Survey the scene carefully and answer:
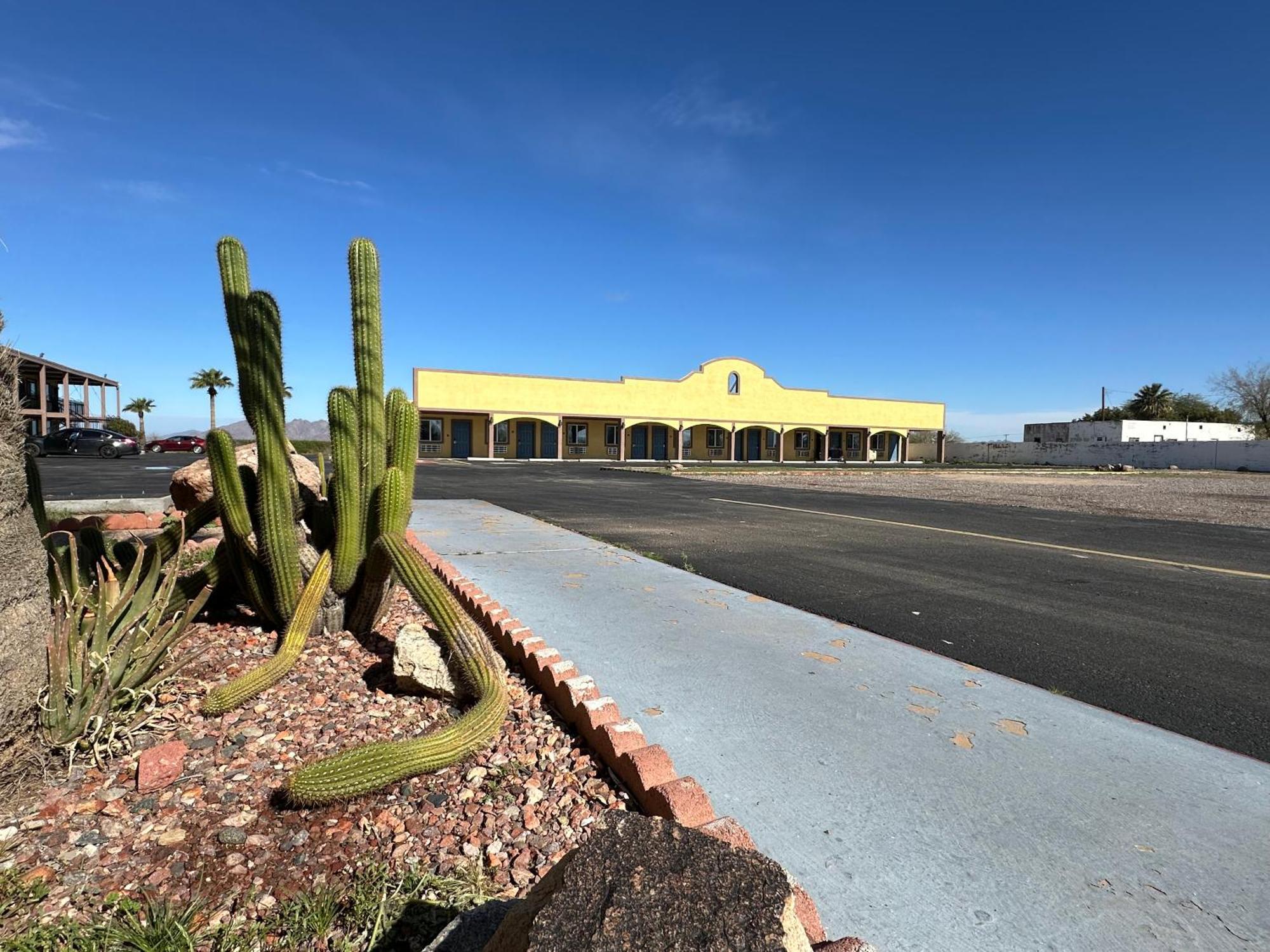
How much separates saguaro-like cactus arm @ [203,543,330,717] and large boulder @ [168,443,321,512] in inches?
49.6

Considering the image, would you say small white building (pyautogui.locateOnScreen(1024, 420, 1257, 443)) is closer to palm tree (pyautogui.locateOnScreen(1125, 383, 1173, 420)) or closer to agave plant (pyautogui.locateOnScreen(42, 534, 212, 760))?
palm tree (pyautogui.locateOnScreen(1125, 383, 1173, 420))

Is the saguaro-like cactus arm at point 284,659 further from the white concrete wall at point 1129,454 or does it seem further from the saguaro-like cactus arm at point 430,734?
the white concrete wall at point 1129,454

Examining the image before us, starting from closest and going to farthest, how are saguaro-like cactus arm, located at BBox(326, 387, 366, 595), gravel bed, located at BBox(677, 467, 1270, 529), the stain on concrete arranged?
1. the stain on concrete
2. saguaro-like cactus arm, located at BBox(326, 387, 366, 595)
3. gravel bed, located at BBox(677, 467, 1270, 529)

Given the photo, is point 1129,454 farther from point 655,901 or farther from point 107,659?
point 107,659

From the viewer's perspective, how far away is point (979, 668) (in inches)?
152

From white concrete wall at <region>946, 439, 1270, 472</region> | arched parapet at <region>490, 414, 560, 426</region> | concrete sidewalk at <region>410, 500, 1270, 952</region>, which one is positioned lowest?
concrete sidewalk at <region>410, 500, 1270, 952</region>

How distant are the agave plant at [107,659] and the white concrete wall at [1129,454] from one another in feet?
194

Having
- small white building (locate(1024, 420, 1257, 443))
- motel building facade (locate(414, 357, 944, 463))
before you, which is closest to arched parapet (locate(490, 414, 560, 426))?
motel building facade (locate(414, 357, 944, 463))

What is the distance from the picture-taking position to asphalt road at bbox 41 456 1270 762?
374 cm

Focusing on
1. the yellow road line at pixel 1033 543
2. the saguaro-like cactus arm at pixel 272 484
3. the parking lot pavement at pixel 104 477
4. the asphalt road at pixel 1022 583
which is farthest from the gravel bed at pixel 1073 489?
the parking lot pavement at pixel 104 477

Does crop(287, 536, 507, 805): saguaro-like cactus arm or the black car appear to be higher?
Result: the black car

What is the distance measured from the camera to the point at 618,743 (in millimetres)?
2516

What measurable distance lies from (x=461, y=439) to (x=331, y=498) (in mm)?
36069

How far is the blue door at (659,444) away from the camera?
45.4 metres
